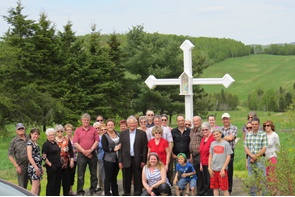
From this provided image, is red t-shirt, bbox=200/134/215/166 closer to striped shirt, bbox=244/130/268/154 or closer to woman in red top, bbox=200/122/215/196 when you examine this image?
woman in red top, bbox=200/122/215/196

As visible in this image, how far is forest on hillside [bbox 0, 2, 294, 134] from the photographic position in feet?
125

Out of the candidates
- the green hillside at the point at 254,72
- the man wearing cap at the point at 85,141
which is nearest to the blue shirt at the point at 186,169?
the man wearing cap at the point at 85,141

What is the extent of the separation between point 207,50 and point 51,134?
4884 inches

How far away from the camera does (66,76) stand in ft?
145

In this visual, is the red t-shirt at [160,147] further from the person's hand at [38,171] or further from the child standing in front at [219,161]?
the person's hand at [38,171]

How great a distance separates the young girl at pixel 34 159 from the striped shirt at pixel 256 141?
12.0 feet

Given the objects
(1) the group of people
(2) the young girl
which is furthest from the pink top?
(2) the young girl

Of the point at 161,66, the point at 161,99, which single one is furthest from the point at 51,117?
the point at 161,66

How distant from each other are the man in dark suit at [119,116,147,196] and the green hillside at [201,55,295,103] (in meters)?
96.1

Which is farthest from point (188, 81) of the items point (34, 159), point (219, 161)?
point (34, 159)

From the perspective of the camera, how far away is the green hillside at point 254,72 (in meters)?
114

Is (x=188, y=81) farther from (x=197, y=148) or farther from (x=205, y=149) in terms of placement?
(x=205, y=149)

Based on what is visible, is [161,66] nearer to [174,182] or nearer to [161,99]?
[161,99]

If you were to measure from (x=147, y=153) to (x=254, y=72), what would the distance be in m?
113
